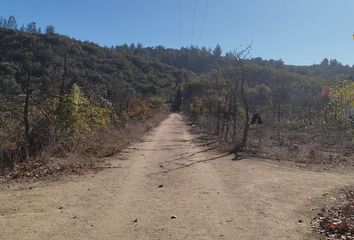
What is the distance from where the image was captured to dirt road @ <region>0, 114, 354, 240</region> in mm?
8162

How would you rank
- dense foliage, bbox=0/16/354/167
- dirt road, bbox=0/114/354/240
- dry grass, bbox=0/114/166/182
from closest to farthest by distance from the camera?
dirt road, bbox=0/114/354/240
dry grass, bbox=0/114/166/182
dense foliage, bbox=0/16/354/167

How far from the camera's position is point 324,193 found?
1225cm

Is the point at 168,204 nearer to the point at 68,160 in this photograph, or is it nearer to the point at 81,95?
Result: the point at 68,160

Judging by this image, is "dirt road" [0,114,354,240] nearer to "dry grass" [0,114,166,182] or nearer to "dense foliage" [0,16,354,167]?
"dry grass" [0,114,166,182]

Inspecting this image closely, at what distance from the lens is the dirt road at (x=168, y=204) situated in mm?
8162

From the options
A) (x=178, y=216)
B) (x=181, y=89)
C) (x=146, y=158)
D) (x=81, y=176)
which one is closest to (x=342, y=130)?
(x=146, y=158)

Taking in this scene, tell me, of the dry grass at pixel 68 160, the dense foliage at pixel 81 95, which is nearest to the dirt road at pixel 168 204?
the dry grass at pixel 68 160

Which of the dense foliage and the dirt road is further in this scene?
the dense foliage

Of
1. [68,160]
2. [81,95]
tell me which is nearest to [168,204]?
[68,160]

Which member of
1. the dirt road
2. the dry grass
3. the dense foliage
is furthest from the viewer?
the dense foliage

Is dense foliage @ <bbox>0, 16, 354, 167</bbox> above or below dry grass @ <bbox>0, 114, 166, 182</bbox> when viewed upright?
above

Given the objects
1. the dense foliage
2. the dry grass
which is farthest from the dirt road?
the dense foliage

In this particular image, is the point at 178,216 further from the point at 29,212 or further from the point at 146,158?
the point at 146,158

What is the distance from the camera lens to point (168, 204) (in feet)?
33.9
